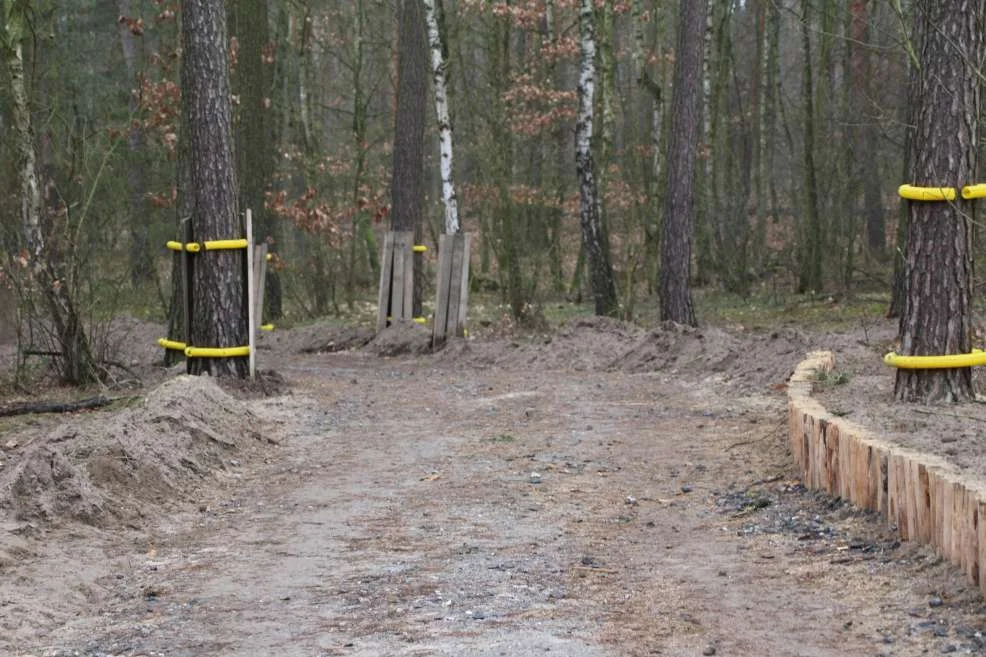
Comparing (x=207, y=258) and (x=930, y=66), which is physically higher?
(x=930, y=66)

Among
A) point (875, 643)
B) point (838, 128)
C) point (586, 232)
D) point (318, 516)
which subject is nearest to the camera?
point (875, 643)

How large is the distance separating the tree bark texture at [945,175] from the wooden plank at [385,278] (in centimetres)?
1003

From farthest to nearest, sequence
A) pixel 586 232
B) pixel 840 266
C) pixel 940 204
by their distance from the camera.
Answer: pixel 840 266
pixel 586 232
pixel 940 204

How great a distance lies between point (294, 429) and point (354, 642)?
5.84 meters

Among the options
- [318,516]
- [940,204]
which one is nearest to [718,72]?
[940,204]

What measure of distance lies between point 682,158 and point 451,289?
11.3 feet

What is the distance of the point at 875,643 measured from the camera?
4.70m

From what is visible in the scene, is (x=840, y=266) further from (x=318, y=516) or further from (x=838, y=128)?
(x=318, y=516)

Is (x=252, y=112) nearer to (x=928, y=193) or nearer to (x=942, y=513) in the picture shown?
(x=928, y=193)

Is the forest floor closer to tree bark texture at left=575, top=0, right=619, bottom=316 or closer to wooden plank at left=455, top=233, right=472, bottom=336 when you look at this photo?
wooden plank at left=455, top=233, right=472, bottom=336

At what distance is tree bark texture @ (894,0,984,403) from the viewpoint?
8.13m

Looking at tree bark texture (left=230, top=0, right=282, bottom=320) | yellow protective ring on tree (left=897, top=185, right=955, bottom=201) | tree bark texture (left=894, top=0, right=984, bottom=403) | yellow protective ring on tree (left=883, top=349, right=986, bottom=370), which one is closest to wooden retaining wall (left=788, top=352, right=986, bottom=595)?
yellow protective ring on tree (left=883, top=349, right=986, bottom=370)

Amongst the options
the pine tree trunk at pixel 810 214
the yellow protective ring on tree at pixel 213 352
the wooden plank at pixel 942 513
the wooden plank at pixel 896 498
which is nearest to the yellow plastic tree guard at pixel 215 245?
the yellow protective ring on tree at pixel 213 352

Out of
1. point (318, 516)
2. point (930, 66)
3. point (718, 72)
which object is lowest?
point (318, 516)
